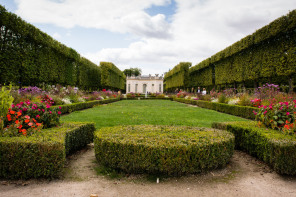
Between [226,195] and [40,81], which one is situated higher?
[40,81]

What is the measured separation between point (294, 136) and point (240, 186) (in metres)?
1.57

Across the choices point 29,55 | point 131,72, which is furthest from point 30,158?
point 131,72

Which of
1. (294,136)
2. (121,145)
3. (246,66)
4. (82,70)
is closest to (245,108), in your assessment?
(294,136)

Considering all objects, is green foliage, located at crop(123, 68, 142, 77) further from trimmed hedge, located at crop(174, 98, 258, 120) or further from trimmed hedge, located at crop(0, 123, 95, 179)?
trimmed hedge, located at crop(0, 123, 95, 179)

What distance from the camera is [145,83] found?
5897cm

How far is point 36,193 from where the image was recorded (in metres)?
2.46

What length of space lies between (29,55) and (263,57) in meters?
16.8

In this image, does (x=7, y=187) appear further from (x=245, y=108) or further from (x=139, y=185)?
(x=245, y=108)

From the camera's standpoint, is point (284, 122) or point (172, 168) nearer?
point (172, 168)

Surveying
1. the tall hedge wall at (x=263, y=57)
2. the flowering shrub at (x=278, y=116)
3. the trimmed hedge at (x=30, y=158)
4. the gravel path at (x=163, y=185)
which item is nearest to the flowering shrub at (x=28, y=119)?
the trimmed hedge at (x=30, y=158)

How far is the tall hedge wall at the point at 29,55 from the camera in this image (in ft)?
35.5

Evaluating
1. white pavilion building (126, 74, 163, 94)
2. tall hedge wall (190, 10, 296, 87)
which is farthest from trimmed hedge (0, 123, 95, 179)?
white pavilion building (126, 74, 163, 94)

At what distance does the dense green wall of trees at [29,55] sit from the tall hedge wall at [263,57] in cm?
1608

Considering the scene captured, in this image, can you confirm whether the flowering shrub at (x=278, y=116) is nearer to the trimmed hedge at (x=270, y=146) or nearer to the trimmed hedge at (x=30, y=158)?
the trimmed hedge at (x=270, y=146)
